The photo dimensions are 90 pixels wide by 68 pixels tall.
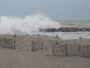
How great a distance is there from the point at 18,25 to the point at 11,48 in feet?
73.0

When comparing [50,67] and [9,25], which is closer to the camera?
[50,67]

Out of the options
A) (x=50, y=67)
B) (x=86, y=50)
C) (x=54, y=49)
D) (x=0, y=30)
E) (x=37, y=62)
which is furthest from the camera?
(x=0, y=30)

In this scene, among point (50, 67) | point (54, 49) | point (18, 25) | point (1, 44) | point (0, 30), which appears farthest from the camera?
point (18, 25)

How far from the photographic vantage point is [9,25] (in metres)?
36.5

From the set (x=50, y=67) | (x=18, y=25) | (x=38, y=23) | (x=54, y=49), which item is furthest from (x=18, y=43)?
(x=38, y=23)

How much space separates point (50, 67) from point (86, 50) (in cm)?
286

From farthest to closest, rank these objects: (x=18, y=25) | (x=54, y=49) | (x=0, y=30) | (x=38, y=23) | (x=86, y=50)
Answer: (x=38, y=23) → (x=18, y=25) → (x=0, y=30) → (x=54, y=49) → (x=86, y=50)

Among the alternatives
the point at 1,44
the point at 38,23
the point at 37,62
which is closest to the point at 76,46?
the point at 37,62

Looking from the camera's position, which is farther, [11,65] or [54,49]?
[54,49]

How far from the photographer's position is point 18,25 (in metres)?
37.4

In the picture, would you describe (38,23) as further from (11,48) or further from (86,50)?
(86,50)

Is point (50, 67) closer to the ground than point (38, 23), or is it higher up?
A: closer to the ground

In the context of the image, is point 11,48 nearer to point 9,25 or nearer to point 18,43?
point 18,43

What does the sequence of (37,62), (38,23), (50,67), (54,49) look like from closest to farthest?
1. (50,67)
2. (37,62)
3. (54,49)
4. (38,23)
